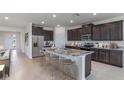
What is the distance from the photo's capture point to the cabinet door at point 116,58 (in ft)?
13.9

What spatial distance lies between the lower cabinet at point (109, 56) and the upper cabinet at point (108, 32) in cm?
73

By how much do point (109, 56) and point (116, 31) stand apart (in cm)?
132

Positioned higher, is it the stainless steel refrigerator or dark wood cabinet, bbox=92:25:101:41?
dark wood cabinet, bbox=92:25:101:41

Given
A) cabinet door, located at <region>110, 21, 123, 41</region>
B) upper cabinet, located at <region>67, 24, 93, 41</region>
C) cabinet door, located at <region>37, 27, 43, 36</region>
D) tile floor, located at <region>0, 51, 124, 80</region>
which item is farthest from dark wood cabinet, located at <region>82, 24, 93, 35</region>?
cabinet door, located at <region>37, 27, 43, 36</region>

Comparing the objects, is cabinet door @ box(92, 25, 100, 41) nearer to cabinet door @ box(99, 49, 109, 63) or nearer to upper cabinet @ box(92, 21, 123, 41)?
upper cabinet @ box(92, 21, 123, 41)

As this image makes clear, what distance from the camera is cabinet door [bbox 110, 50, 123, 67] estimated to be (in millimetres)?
4234

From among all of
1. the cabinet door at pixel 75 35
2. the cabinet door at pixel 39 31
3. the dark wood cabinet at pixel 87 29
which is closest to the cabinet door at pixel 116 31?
the dark wood cabinet at pixel 87 29

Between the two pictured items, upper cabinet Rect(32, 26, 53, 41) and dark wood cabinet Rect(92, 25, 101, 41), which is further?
upper cabinet Rect(32, 26, 53, 41)

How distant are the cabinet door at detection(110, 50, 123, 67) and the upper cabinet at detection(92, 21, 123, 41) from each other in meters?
0.74

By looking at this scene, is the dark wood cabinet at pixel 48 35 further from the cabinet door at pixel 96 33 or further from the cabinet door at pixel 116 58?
the cabinet door at pixel 116 58

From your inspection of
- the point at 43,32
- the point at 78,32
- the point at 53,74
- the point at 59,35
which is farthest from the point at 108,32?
the point at 43,32

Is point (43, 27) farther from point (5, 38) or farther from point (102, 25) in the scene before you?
point (5, 38)

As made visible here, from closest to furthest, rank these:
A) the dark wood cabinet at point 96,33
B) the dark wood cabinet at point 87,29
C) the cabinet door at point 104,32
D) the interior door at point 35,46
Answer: the cabinet door at point 104,32 < the dark wood cabinet at point 96,33 < the dark wood cabinet at point 87,29 < the interior door at point 35,46
